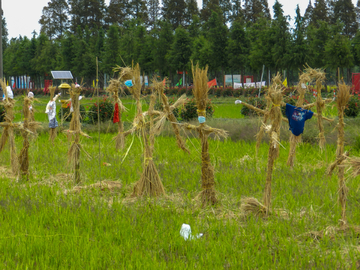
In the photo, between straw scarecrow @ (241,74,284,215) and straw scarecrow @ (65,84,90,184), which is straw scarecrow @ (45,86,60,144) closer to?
straw scarecrow @ (65,84,90,184)

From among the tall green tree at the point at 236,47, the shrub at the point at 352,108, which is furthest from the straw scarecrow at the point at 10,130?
the tall green tree at the point at 236,47

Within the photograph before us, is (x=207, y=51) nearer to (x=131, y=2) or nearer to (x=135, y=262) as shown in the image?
(x=135, y=262)

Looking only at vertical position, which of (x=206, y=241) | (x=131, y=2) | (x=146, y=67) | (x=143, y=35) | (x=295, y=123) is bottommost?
(x=206, y=241)

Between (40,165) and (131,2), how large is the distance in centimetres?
5815

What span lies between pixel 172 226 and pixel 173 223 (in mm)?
122

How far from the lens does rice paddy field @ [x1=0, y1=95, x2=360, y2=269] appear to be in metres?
3.79

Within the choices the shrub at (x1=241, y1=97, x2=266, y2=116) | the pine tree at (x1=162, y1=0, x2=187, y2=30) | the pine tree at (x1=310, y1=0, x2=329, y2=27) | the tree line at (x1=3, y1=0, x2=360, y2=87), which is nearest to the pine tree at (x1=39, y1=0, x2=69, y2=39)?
the tree line at (x1=3, y1=0, x2=360, y2=87)

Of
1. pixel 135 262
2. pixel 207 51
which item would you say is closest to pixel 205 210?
pixel 135 262

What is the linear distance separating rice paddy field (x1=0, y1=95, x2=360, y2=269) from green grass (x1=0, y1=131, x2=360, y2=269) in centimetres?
1

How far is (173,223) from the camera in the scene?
472cm

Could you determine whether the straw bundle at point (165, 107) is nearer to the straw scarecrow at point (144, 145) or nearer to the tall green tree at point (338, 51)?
the straw scarecrow at point (144, 145)

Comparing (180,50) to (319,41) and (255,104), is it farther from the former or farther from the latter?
(255,104)

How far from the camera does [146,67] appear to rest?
3866 cm

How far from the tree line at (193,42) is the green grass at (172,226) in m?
8.44
